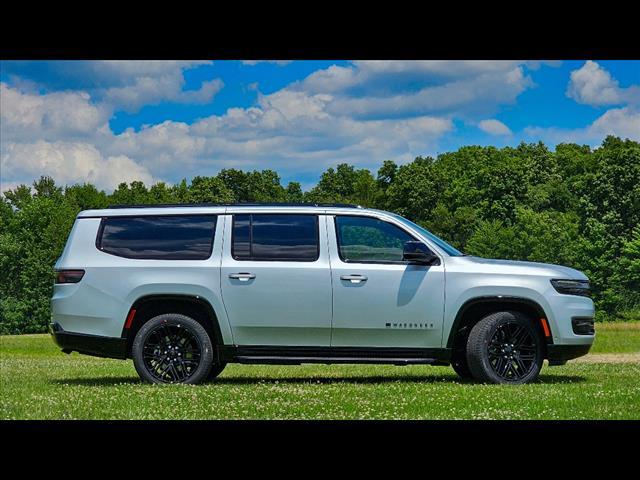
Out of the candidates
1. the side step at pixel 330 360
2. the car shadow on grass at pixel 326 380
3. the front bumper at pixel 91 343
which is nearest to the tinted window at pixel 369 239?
the side step at pixel 330 360

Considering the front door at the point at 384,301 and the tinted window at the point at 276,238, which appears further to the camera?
the tinted window at the point at 276,238

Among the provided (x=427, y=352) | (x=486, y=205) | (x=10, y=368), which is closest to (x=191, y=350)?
(x=427, y=352)

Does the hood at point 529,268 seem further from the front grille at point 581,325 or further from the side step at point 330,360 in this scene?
the side step at point 330,360

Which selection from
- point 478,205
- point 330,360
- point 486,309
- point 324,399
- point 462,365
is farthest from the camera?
point 478,205

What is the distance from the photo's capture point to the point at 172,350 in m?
11.5

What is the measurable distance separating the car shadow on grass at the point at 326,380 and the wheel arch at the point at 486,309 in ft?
2.38

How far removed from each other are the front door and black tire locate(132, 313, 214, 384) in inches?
62.9

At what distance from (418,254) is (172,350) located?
318 cm

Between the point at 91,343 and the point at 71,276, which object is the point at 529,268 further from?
the point at 71,276

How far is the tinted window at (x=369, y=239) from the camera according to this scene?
11.5 m

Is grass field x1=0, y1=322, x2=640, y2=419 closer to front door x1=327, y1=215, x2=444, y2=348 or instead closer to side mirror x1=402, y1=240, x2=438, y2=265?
front door x1=327, y1=215, x2=444, y2=348

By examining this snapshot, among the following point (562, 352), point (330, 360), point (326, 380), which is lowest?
point (326, 380)

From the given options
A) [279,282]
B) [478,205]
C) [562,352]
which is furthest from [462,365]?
[478,205]
